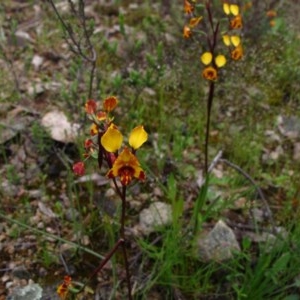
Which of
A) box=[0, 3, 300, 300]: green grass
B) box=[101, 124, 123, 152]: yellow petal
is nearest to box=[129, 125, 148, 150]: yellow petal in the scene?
box=[101, 124, 123, 152]: yellow petal

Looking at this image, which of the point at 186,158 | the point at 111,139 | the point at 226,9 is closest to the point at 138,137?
the point at 111,139

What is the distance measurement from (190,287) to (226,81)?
163 cm

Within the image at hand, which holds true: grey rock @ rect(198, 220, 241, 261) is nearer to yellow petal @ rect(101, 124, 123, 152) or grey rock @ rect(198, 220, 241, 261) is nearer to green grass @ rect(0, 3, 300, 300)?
green grass @ rect(0, 3, 300, 300)

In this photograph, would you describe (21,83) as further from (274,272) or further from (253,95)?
(274,272)

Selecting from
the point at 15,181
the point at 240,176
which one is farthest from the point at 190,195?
the point at 15,181

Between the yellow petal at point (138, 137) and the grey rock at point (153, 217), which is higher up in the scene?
the yellow petal at point (138, 137)

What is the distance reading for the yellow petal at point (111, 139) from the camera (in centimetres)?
122

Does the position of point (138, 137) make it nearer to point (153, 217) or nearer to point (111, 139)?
point (111, 139)

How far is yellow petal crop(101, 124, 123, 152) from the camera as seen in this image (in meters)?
1.22

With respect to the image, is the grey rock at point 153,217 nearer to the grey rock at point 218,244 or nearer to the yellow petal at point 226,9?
the grey rock at point 218,244

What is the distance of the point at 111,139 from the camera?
1.24 metres

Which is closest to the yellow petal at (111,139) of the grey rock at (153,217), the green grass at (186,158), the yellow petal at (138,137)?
the yellow petal at (138,137)

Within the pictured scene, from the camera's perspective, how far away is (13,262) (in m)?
2.14

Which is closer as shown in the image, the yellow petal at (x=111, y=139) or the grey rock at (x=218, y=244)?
the yellow petal at (x=111, y=139)
